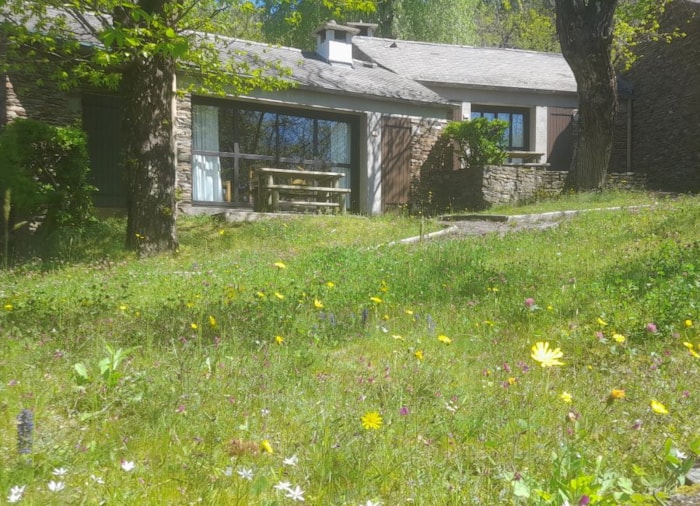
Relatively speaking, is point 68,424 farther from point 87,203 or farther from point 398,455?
point 87,203

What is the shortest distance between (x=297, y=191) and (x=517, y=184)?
6265 millimetres

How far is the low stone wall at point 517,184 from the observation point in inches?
693

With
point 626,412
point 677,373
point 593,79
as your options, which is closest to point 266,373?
point 626,412

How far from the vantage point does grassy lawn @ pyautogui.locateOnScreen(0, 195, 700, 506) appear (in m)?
2.22

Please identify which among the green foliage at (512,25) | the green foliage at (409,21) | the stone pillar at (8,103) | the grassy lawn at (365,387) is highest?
the green foliage at (512,25)

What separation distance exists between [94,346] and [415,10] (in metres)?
31.8

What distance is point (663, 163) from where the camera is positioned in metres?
22.6

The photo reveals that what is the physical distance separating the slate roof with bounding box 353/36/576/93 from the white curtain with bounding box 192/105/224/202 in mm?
8490

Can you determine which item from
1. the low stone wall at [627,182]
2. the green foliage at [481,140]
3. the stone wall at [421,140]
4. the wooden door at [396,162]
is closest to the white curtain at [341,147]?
the wooden door at [396,162]

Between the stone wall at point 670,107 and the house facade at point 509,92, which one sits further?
the house facade at point 509,92

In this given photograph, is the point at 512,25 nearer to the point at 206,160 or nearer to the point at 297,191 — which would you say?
the point at 297,191

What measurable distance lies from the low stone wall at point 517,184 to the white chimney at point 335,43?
664 cm

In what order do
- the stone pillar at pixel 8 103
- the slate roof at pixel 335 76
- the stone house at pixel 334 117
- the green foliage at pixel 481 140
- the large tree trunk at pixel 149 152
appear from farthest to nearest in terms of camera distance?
the green foliage at pixel 481 140 < the slate roof at pixel 335 76 < the stone house at pixel 334 117 < the stone pillar at pixel 8 103 < the large tree trunk at pixel 149 152

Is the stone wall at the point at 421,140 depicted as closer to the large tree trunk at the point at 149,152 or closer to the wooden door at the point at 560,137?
the wooden door at the point at 560,137
